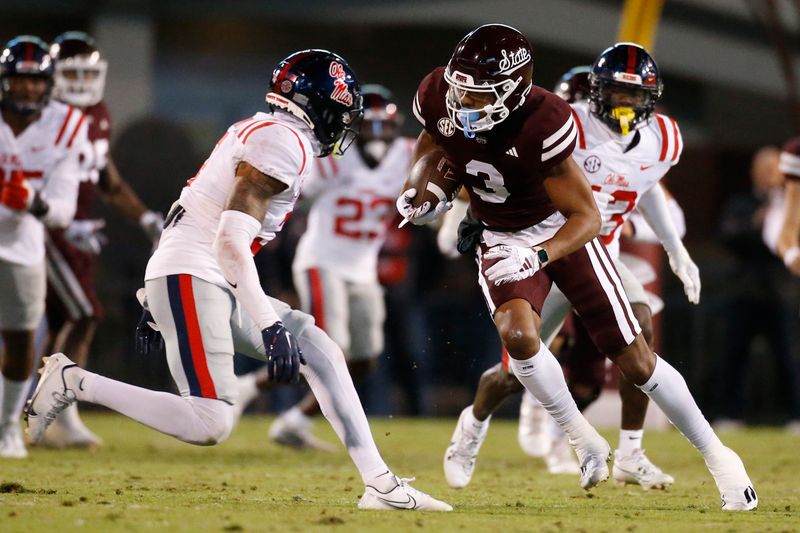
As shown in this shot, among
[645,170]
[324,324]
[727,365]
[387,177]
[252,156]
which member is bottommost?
[727,365]

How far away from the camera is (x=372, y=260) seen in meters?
7.88

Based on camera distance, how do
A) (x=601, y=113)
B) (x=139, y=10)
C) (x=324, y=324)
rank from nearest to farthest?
(x=601, y=113) < (x=324, y=324) < (x=139, y=10)

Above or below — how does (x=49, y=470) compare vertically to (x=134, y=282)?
above

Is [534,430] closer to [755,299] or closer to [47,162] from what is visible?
[47,162]

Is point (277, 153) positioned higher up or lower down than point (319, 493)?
higher up

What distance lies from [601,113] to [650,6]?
363 centimetres

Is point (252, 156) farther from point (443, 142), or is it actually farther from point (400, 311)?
point (400, 311)

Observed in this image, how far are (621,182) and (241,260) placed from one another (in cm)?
193

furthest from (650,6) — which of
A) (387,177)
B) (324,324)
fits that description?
(324,324)

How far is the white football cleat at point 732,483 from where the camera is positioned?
182 inches

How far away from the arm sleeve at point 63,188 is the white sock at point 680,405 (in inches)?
119

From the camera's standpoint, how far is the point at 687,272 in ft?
18.2

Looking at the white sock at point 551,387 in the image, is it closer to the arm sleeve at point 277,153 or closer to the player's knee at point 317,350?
the player's knee at point 317,350

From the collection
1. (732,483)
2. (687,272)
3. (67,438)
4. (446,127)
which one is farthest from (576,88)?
(67,438)
